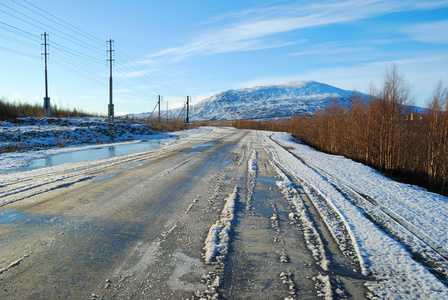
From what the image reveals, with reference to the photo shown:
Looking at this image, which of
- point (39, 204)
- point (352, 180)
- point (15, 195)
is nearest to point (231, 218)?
point (39, 204)

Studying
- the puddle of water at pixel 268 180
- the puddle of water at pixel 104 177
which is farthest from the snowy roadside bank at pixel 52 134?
the puddle of water at pixel 268 180

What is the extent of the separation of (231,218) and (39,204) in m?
3.63

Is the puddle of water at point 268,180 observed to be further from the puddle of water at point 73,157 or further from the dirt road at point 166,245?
the puddle of water at point 73,157

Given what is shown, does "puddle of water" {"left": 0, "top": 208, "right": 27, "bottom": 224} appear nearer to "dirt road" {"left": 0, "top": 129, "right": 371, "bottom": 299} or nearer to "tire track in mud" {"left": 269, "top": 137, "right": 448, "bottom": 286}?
"dirt road" {"left": 0, "top": 129, "right": 371, "bottom": 299}

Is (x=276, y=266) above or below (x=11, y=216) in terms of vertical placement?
below

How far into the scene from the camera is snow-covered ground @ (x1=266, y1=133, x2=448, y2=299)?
299cm

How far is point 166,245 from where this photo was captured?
148 inches

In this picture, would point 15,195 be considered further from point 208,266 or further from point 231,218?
point 208,266

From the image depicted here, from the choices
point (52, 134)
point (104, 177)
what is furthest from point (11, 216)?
point (52, 134)

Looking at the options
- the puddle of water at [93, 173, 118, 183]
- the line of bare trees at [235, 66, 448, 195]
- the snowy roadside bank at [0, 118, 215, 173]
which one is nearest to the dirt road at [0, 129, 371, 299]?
the puddle of water at [93, 173, 118, 183]

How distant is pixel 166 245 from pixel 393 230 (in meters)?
3.51

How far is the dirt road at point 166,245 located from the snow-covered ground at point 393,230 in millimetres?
311

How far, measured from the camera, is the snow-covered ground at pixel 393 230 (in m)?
2.99

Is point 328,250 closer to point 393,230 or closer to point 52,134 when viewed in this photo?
point 393,230
